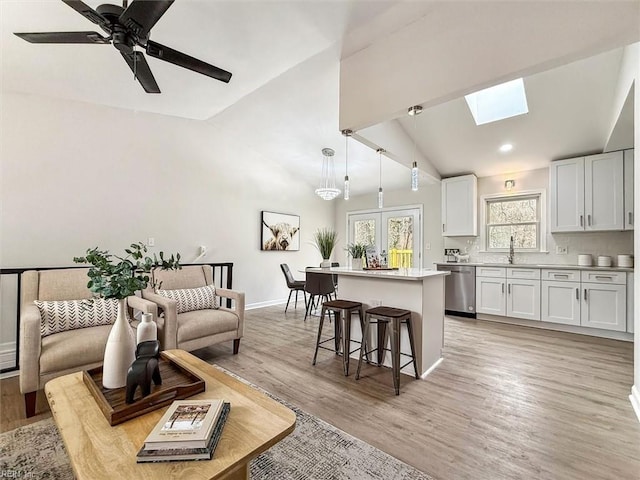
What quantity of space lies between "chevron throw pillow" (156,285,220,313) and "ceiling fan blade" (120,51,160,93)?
1.92 m

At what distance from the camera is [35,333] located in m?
2.03

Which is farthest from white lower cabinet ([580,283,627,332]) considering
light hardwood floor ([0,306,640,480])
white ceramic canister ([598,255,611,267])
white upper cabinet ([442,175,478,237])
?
white upper cabinet ([442,175,478,237])

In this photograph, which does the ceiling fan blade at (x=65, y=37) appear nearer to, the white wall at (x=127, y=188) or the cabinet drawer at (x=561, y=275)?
the white wall at (x=127, y=188)

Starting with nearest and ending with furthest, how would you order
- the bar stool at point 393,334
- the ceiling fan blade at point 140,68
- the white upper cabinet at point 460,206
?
the ceiling fan blade at point 140,68, the bar stool at point 393,334, the white upper cabinet at point 460,206

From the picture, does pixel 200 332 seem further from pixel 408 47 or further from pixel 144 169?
pixel 408 47

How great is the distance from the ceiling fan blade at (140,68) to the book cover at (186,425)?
2.04m

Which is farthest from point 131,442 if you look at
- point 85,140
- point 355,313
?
point 85,140

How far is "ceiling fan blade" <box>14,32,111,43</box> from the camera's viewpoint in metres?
1.71

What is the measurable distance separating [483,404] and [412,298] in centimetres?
96

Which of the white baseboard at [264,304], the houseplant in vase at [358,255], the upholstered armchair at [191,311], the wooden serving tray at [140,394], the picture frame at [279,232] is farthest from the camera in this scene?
the picture frame at [279,232]

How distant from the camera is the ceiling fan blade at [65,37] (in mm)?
1711

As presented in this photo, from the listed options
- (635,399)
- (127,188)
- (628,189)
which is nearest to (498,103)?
(628,189)

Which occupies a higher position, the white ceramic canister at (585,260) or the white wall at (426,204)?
the white wall at (426,204)

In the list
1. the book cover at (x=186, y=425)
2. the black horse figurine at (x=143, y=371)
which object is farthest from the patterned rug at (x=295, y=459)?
the black horse figurine at (x=143, y=371)
